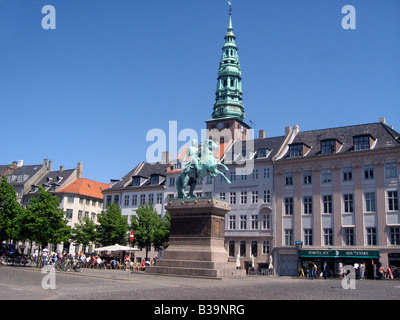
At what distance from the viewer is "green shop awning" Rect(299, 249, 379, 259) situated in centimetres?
4710

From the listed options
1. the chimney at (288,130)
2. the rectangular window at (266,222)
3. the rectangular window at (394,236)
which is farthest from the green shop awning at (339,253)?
the chimney at (288,130)

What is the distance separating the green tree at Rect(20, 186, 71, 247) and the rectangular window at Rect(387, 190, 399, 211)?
32722mm

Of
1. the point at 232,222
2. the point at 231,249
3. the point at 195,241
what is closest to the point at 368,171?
the point at 232,222

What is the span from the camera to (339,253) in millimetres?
48938

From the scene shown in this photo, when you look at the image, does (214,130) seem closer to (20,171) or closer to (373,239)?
(20,171)

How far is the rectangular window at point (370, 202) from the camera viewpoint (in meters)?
48.8

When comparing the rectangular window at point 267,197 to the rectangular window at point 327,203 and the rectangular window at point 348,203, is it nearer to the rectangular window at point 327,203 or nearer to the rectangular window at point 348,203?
the rectangular window at point 327,203

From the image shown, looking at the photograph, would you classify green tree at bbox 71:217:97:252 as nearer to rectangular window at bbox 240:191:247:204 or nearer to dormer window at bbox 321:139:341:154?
rectangular window at bbox 240:191:247:204

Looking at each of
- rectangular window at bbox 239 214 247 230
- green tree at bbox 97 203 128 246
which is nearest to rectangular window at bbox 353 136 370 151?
rectangular window at bbox 239 214 247 230

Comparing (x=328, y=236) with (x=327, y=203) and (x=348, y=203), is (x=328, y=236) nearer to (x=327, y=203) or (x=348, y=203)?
(x=327, y=203)

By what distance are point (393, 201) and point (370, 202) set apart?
2317mm

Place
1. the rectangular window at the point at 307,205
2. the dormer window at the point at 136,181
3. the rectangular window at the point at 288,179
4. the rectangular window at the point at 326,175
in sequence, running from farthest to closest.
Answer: the dormer window at the point at 136,181, the rectangular window at the point at 288,179, the rectangular window at the point at 307,205, the rectangular window at the point at 326,175

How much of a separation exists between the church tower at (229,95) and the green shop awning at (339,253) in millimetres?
38002
